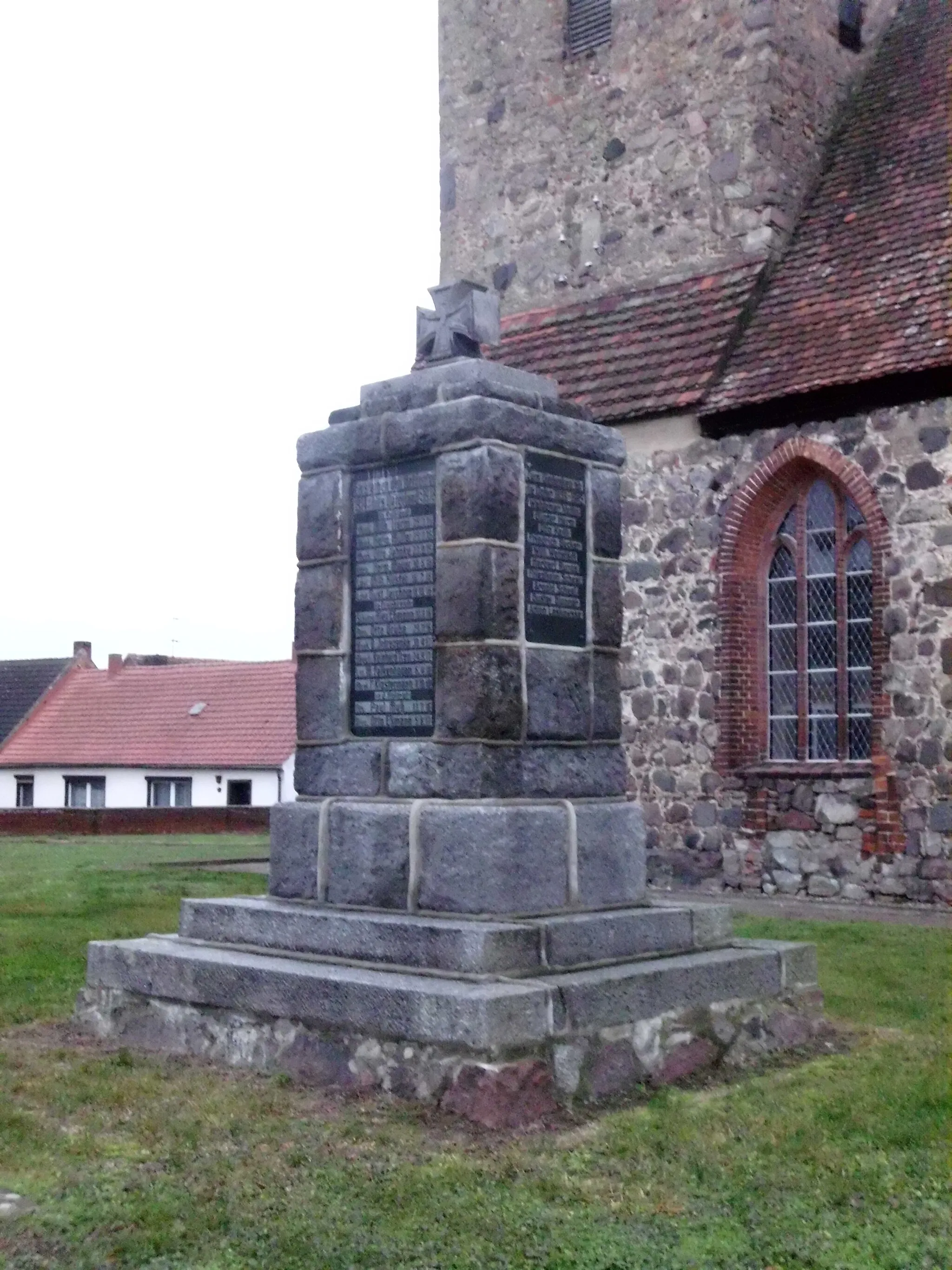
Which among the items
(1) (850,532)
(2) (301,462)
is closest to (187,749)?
(1) (850,532)

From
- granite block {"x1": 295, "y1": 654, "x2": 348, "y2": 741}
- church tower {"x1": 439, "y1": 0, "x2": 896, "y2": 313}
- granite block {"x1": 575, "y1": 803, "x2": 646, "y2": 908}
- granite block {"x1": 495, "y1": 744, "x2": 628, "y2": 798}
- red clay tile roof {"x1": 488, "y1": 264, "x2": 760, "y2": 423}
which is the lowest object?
granite block {"x1": 575, "y1": 803, "x2": 646, "y2": 908}

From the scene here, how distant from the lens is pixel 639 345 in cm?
1633

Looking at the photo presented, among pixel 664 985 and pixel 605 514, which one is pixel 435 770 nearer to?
pixel 664 985

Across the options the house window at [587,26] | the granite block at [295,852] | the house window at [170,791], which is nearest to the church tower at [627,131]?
the house window at [587,26]

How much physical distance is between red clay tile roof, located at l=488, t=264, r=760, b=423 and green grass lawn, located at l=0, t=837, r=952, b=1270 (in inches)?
373

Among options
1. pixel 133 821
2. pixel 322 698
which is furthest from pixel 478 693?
pixel 133 821

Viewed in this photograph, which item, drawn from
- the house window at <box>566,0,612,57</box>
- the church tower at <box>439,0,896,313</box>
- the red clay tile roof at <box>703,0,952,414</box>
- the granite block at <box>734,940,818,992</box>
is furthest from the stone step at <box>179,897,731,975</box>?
the house window at <box>566,0,612,57</box>

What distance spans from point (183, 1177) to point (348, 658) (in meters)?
2.95

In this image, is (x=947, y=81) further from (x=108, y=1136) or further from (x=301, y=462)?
(x=108, y=1136)

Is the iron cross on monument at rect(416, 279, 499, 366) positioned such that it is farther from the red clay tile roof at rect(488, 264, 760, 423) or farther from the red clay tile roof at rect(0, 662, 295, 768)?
the red clay tile roof at rect(0, 662, 295, 768)

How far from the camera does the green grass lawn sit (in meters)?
4.39

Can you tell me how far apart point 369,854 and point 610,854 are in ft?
3.79

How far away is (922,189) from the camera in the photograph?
15242 mm

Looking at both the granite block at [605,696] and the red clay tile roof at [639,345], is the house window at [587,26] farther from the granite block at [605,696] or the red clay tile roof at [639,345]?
the granite block at [605,696]
